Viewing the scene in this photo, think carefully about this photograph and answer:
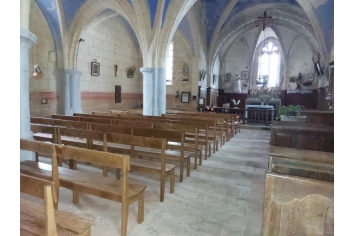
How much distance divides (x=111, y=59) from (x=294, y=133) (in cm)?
1072

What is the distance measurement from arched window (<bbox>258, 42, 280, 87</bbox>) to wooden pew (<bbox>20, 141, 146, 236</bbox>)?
18.4 m

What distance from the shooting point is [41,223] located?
5.13 feet

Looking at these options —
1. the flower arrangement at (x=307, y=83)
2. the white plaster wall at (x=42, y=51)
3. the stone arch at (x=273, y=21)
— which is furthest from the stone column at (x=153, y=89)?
the flower arrangement at (x=307, y=83)

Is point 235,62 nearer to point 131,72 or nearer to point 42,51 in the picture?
point 131,72

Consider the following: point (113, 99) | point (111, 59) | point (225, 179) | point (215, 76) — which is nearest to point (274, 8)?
point (215, 76)

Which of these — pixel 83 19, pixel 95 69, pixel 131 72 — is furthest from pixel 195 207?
pixel 131 72

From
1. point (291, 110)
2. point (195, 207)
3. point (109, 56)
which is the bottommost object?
point (195, 207)

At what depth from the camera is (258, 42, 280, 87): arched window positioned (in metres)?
18.5

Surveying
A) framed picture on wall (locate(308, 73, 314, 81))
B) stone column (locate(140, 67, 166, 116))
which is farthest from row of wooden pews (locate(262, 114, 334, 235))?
framed picture on wall (locate(308, 73, 314, 81))

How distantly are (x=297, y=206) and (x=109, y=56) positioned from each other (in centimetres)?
1213

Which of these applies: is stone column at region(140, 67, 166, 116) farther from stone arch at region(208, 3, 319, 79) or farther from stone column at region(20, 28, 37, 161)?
stone arch at region(208, 3, 319, 79)

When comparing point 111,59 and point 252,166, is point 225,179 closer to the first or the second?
point 252,166

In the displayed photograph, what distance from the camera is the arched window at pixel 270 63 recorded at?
60.5 feet
